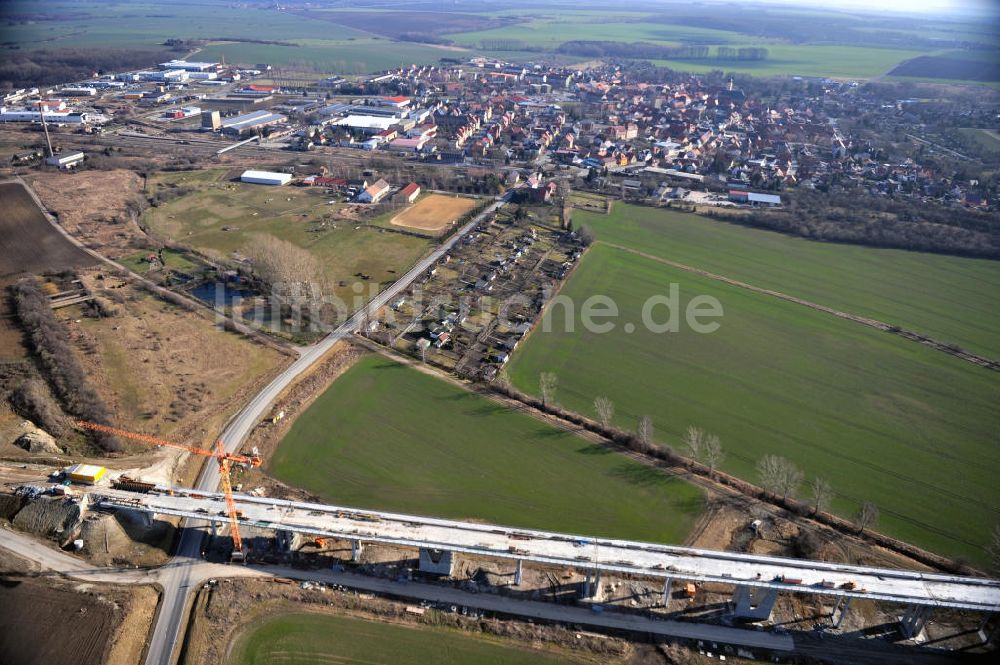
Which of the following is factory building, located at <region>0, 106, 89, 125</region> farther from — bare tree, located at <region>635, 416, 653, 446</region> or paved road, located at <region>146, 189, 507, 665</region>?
bare tree, located at <region>635, 416, 653, 446</region>

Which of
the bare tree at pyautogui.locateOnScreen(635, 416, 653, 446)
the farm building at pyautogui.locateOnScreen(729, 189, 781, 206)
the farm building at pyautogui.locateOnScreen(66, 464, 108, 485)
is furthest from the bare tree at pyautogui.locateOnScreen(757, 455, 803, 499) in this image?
the farm building at pyautogui.locateOnScreen(729, 189, 781, 206)

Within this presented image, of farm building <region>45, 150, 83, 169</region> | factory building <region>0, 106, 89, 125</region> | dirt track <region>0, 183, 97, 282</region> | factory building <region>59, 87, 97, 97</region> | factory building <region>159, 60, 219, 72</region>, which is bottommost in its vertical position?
dirt track <region>0, 183, 97, 282</region>

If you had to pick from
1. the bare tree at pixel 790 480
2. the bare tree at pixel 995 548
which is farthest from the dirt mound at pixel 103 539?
the bare tree at pixel 995 548

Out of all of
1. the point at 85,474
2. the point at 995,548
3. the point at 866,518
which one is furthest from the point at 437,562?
the point at 995,548

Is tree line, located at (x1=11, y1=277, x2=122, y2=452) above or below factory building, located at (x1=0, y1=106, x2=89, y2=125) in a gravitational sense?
below

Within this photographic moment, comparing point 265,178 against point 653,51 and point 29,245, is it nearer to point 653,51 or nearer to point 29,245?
point 29,245

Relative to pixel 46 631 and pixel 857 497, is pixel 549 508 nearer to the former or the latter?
pixel 857 497
